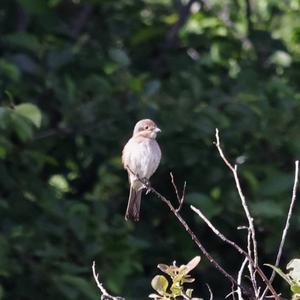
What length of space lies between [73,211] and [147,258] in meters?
0.93

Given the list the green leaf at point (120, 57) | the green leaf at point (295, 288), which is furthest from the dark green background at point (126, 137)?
the green leaf at point (295, 288)

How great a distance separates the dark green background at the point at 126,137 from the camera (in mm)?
7613

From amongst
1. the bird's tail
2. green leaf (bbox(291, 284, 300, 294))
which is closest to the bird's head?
the bird's tail

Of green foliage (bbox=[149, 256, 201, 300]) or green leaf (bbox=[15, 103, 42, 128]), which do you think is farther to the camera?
green leaf (bbox=[15, 103, 42, 128])

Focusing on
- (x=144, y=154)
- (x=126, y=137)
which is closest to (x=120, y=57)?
(x=126, y=137)

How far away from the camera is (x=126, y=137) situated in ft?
26.2

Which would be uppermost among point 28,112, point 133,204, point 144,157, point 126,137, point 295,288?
point 126,137

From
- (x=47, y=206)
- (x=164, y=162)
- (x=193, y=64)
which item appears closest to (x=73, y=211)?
(x=47, y=206)

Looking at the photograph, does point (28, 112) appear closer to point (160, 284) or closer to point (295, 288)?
point (160, 284)

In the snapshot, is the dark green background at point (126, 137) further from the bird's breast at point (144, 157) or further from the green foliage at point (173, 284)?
the green foliage at point (173, 284)

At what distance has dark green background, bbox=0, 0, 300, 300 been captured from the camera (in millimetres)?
7613

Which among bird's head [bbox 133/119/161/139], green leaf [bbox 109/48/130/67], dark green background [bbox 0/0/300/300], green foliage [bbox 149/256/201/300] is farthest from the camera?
green leaf [bbox 109/48/130/67]

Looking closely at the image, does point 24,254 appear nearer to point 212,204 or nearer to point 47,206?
point 47,206

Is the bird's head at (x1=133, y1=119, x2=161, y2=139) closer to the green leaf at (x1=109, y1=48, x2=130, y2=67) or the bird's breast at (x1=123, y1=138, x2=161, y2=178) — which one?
the bird's breast at (x1=123, y1=138, x2=161, y2=178)
